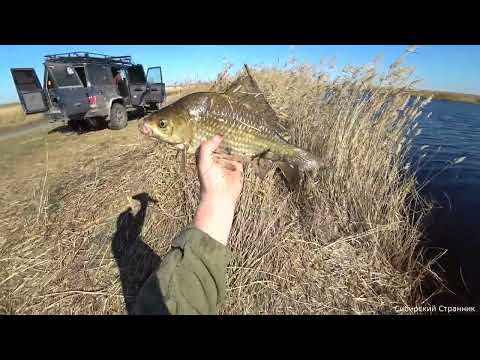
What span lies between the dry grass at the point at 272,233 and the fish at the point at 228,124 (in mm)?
1526

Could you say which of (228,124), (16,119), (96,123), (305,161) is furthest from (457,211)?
(16,119)

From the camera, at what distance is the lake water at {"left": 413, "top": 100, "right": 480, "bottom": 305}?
4347mm

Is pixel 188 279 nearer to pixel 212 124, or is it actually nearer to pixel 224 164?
pixel 224 164

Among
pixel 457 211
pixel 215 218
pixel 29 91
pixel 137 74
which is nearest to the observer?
pixel 215 218

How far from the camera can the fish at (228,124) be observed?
2.12m

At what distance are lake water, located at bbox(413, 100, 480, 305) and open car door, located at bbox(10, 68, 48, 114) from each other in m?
12.8

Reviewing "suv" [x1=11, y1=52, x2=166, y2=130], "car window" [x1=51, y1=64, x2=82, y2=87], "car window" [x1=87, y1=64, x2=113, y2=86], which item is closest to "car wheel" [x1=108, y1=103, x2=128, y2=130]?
"suv" [x1=11, y1=52, x2=166, y2=130]

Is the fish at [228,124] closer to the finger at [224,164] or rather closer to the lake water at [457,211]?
the finger at [224,164]

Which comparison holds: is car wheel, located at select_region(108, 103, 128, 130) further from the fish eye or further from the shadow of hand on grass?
the fish eye

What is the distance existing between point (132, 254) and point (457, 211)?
706 centimetres

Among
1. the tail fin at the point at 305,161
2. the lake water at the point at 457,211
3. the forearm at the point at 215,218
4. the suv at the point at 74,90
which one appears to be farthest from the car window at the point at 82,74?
the lake water at the point at 457,211

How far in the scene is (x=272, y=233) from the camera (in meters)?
3.68

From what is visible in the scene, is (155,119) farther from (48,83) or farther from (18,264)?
(48,83)
